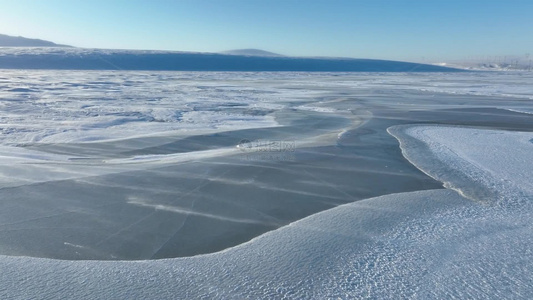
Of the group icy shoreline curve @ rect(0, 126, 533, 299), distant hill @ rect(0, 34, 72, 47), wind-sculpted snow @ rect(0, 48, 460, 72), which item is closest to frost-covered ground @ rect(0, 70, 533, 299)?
icy shoreline curve @ rect(0, 126, 533, 299)

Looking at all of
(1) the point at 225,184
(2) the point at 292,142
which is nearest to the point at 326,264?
(1) the point at 225,184

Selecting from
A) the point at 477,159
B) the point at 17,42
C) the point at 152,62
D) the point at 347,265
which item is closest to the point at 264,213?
the point at 347,265

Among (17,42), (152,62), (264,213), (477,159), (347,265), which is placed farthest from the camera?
(17,42)

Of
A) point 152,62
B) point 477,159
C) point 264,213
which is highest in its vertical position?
point 152,62

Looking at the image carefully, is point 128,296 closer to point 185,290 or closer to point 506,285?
point 185,290

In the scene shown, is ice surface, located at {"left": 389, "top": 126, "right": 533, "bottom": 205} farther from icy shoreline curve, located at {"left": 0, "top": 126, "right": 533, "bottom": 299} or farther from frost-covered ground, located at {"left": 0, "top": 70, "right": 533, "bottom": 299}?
icy shoreline curve, located at {"left": 0, "top": 126, "right": 533, "bottom": 299}

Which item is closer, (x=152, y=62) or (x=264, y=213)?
(x=264, y=213)

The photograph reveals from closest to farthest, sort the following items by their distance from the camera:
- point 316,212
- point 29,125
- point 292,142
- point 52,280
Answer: point 52,280 → point 316,212 → point 292,142 → point 29,125

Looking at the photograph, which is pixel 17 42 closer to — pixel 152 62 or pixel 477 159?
pixel 152 62

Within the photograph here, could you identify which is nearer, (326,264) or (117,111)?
(326,264)
